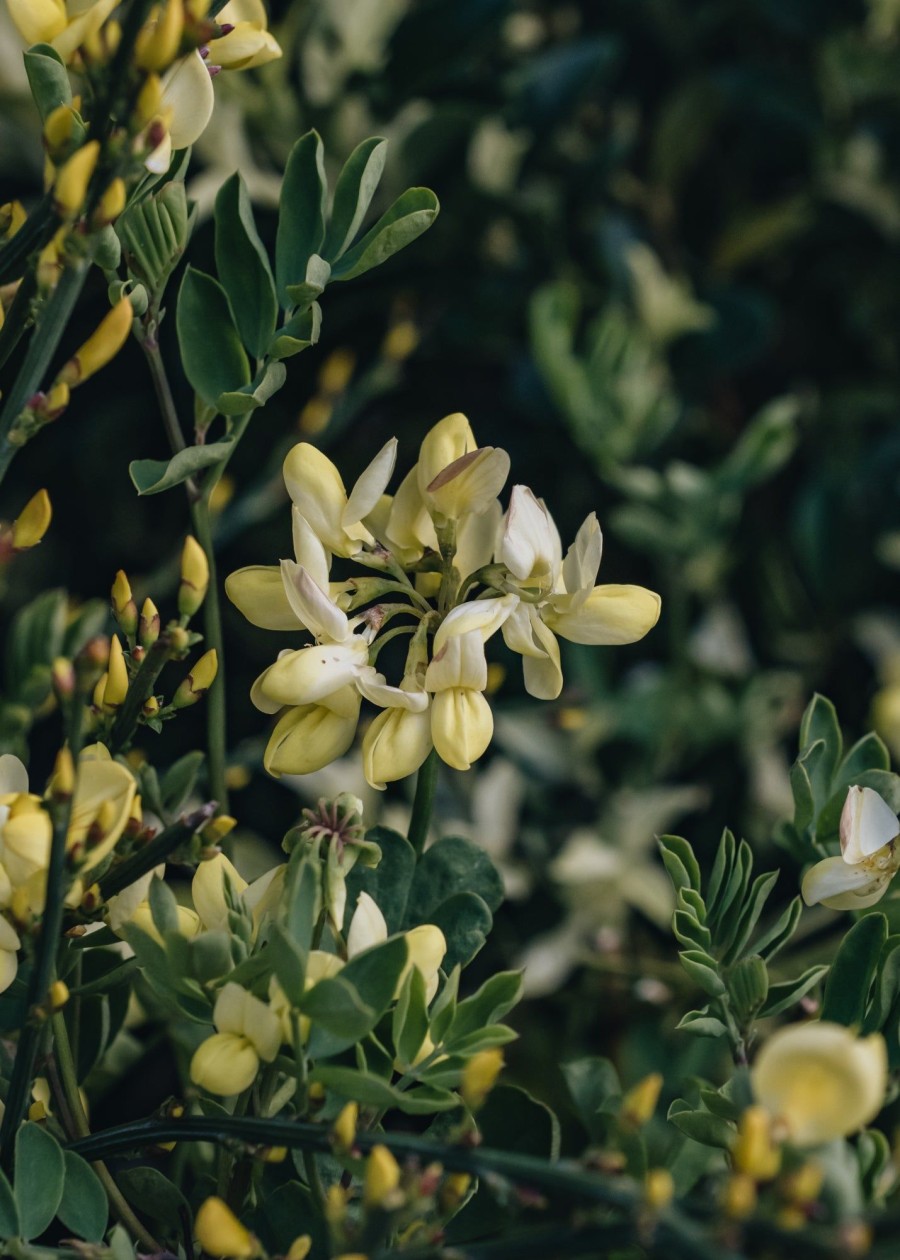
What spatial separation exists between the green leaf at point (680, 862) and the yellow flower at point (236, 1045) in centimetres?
15

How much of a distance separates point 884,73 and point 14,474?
0.82m

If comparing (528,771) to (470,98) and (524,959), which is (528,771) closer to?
(524,959)

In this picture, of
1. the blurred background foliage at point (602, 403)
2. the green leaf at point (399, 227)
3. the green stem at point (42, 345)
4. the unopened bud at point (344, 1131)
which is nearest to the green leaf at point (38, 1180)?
the unopened bud at point (344, 1131)

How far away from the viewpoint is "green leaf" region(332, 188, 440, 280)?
464mm

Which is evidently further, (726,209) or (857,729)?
(726,209)

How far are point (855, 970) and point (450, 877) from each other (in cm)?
15

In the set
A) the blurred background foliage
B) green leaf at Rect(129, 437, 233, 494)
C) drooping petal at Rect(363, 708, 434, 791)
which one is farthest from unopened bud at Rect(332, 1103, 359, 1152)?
the blurred background foliage

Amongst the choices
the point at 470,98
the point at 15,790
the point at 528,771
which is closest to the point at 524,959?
the point at 528,771

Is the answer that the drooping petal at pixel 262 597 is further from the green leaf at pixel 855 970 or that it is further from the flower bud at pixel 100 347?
the green leaf at pixel 855 970

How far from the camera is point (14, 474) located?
106 cm

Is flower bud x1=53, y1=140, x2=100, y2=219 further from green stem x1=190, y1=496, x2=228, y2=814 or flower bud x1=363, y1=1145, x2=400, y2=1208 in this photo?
flower bud x1=363, y1=1145, x2=400, y2=1208

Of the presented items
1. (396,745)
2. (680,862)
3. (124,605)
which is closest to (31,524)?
(124,605)

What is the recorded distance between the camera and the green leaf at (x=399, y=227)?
1.52 feet

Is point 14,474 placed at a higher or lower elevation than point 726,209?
higher
